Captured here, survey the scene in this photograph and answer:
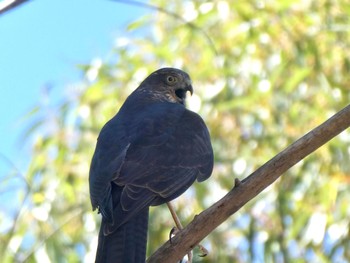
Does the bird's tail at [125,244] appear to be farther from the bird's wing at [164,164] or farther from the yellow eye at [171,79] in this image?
the yellow eye at [171,79]

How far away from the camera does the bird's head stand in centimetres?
545

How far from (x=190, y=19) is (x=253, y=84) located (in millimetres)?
601

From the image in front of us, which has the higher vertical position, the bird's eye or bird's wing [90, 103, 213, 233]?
bird's wing [90, 103, 213, 233]

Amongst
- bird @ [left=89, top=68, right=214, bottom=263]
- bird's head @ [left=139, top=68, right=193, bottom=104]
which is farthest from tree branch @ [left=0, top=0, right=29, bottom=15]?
bird's head @ [left=139, top=68, right=193, bottom=104]

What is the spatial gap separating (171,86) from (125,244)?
177 cm

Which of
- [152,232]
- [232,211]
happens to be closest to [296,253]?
[152,232]

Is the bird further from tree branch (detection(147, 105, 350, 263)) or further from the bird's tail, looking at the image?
tree branch (detection(147, 105, 350, 263))

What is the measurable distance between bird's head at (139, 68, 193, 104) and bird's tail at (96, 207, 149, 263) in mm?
1547

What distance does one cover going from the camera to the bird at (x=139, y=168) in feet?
12.9

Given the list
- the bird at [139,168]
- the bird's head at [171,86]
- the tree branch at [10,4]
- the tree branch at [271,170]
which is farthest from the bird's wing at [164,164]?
the tree branch at [10,4]

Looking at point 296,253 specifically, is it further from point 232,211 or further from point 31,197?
point 232,211

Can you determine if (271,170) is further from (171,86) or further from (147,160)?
(171,86)

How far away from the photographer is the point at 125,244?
388cm

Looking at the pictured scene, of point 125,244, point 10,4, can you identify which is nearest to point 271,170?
point 125,244
